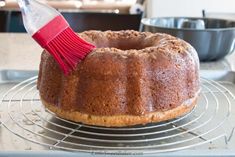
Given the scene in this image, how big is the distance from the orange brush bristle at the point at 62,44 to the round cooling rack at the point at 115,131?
10cm

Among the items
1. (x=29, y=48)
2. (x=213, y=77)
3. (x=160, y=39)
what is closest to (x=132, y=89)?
(x=160, y=39)

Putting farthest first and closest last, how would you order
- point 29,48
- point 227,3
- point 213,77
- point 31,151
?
point 227,3, point 29,48, point 213,77, point 31,151

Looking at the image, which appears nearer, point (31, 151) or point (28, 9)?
point (31, 151)

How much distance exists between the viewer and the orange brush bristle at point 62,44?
67cm

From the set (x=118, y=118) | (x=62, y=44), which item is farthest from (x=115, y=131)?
(x=62, y=44)

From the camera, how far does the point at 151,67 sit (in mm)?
688

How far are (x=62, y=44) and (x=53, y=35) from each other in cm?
2

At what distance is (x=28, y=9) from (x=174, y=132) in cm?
32

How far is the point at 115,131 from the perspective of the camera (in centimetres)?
70

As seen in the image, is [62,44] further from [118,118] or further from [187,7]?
[187,7]

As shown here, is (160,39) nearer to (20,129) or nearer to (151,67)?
(151,67)

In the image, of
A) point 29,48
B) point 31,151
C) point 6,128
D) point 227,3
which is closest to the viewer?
point 31,151

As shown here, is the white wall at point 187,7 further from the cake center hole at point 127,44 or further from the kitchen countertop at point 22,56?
the cake center hole at point 127,44

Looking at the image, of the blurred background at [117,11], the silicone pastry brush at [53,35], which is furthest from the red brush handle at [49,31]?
the blurred background at [117,11]
